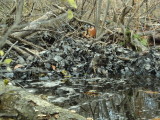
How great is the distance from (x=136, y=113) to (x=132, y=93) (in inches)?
36.2

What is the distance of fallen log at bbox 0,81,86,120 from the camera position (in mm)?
2514

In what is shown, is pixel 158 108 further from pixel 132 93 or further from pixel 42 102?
pixel 42 102

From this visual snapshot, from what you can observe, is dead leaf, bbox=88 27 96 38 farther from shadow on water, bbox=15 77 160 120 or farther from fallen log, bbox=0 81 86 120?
fallen log, bbox=0 81 86 120

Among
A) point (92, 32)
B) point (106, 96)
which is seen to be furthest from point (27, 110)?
point (92, 32)

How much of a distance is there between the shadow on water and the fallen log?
519mm

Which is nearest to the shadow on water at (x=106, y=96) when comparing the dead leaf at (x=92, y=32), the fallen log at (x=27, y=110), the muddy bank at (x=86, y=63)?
the muddy bank at (x=86, y=63)

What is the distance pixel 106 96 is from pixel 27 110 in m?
1.58

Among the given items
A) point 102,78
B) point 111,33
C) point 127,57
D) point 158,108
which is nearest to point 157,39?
point 111,33

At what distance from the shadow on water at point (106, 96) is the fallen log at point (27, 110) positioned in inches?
20.5

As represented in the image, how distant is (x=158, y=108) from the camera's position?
11.0 ft

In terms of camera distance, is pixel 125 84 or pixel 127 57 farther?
pixel 127 57

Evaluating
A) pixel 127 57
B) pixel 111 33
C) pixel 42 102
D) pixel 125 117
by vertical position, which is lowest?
pixel 125 117

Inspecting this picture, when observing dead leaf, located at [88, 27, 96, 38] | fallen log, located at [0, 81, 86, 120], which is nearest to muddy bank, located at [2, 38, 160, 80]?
dead leaf, located at [88, 27, 96, 38]

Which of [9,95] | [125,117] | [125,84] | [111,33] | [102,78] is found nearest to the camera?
[9,95]
